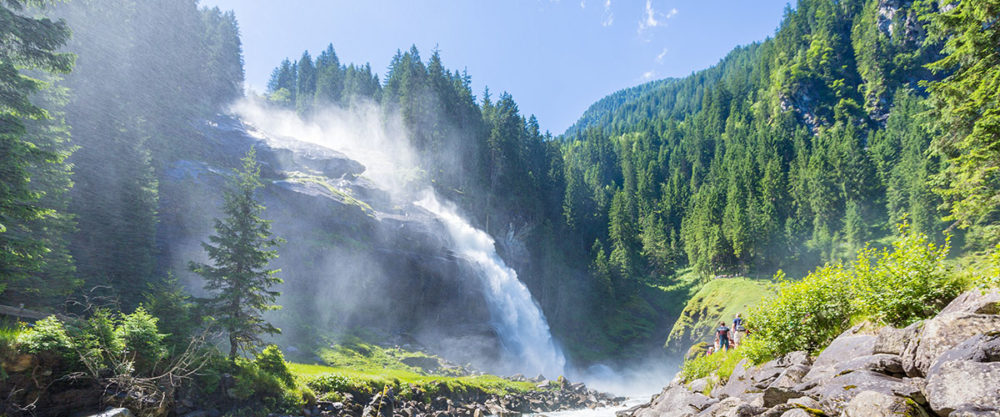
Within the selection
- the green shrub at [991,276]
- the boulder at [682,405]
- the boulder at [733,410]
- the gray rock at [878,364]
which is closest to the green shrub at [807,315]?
the boulder at [682,405]

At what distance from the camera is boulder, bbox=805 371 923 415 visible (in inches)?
205

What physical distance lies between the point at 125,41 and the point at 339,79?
4515 cm

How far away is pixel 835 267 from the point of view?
34.0 feet

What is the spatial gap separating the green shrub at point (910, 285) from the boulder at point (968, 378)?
7.68ft

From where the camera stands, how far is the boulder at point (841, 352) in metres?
7.08

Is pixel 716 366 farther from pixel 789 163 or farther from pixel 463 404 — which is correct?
pixel 789 163

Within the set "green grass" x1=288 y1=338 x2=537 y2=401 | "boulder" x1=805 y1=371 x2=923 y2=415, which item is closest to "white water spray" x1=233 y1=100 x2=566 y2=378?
"green grass" x1=288 y1=338 x2=537 y2=401

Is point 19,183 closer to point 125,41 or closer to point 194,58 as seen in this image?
point 125,41

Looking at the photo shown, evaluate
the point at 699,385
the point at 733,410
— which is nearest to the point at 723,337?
the point at 699,385

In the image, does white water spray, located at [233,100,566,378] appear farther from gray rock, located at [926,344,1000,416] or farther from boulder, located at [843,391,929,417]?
gray rock, located at [926,344,1000,416]

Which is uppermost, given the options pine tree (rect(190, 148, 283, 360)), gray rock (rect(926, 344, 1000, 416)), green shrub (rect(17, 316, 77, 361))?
pine tree (rect(190, 148, 283, 360))

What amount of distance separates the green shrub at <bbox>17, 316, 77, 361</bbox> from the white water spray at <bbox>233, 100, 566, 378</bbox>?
38.2 metres

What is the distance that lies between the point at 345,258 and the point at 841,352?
45.5m

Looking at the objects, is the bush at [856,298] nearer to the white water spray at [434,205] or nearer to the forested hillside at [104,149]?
the forested hillside at [104,149]
